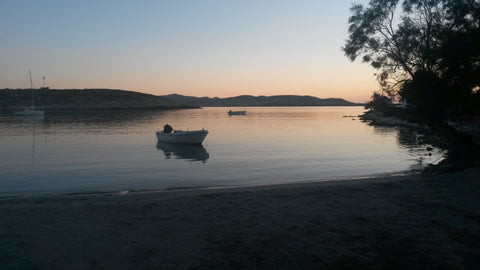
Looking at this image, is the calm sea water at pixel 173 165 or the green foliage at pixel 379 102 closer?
the calm sea water at pixel 173 165

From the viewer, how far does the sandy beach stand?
638 centimetres

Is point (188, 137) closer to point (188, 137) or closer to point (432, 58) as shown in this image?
point (188, 137)

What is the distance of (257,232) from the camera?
7.98 metres

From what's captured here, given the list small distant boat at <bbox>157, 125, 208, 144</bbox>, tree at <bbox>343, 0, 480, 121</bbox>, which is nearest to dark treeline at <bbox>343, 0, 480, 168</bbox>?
tree at <bbox>343, 0, 480, 121</bbox>

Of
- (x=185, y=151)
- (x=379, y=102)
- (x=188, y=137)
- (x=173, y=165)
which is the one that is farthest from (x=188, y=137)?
(x=379, y=102)

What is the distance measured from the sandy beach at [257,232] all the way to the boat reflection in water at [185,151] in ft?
52.5

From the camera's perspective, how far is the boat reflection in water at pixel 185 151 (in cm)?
2836

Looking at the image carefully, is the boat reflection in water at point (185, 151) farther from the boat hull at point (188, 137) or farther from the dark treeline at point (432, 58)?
the dark treeline at point (432, 58)

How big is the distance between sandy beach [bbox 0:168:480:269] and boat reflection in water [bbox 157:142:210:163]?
52.5ft

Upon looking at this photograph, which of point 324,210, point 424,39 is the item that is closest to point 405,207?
point 324,210

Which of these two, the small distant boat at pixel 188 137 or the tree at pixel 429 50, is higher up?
the tree at pixel 429 50

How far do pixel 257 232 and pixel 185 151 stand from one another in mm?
24721

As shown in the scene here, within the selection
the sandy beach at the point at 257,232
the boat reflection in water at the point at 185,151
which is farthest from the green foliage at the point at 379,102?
the sandy beach at the point at 257,232

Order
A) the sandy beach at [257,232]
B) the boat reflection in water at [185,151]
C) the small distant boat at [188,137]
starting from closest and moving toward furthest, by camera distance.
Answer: the sandy beach at [257,232]
the boat reflection in water at [185,151]
the small distant boat at [188,137]
